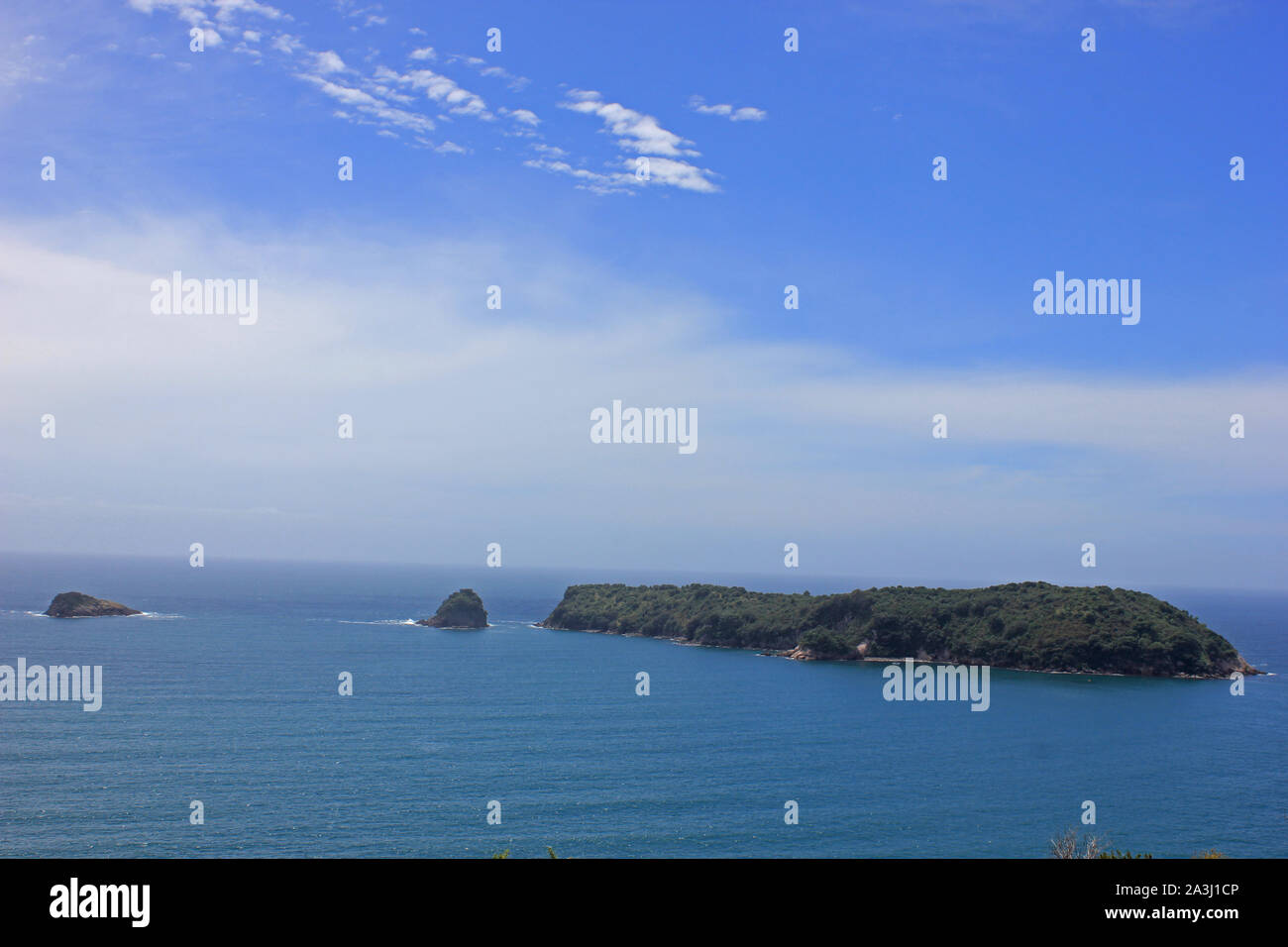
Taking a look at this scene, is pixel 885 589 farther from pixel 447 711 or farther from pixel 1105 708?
pixel 447 711

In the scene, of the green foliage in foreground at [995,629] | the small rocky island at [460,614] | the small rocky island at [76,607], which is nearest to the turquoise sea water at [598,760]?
the green foliage in foreground at [995,629]

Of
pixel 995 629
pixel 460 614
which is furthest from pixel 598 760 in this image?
pixel 460 614

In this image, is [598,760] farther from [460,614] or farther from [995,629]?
[460,614]

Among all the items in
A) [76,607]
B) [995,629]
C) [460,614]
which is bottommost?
[460,614]

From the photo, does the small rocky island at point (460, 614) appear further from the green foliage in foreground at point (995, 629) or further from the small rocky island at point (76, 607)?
the small rocky island at point (76, 607)

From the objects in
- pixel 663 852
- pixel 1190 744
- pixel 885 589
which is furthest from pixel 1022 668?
pixel 663 852

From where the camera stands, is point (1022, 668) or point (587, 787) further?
point (1022, 668)
